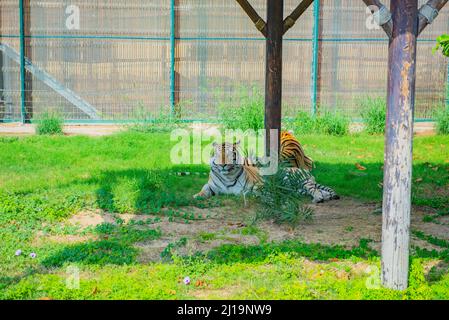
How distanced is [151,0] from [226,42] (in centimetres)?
183

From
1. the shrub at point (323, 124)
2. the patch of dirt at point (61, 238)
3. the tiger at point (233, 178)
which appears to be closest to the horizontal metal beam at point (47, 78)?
the shrub at point (323, 124)

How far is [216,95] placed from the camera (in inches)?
567

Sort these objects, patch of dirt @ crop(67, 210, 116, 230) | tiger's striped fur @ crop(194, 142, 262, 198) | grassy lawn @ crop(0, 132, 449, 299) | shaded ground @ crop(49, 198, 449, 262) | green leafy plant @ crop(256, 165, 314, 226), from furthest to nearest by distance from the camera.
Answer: tiger's striped fur @ crop(194, 142, 262, 198)
patch of dirt @ crop(67, 210, 116, 230)
green leafy plant @ crop(256, 165, 314, 226)
shaded ground @ crop(49, 198, 449, 262)
grassy lawn @ crop(0, 132, 449, 299)

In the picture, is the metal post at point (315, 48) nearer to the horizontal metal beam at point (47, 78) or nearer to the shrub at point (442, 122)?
the shrub at point (442, 122)

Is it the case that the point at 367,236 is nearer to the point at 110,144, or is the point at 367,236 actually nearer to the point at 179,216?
the point at 179,216

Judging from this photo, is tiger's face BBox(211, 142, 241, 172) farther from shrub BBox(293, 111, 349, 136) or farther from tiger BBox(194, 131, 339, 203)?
shrub BBox(293, 111, 349, 136)

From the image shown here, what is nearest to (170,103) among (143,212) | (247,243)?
(143,212)

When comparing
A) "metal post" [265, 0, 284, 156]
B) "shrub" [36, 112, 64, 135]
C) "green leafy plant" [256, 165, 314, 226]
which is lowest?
"green leafy plant" [256, 165, 314, 226]

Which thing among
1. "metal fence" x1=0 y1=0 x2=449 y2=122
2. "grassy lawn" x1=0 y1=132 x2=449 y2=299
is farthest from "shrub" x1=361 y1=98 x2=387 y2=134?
"grassy lawn" x1=0 y1=132 x2=449 y2=299

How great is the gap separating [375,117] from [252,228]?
7441 millimetres

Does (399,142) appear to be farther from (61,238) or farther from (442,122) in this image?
(442,122)

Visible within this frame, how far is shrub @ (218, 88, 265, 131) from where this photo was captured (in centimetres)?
1225

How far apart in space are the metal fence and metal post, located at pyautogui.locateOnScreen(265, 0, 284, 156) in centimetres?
657

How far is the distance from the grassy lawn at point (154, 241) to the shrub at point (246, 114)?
2.25 m
